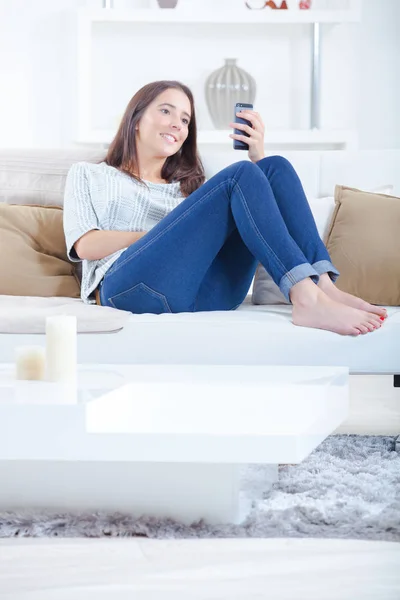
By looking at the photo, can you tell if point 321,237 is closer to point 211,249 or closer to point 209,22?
point 211,249

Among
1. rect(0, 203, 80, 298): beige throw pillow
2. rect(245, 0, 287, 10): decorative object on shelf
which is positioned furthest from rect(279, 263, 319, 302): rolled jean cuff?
rect(245, 0, 287, 10): decorative object on shelf

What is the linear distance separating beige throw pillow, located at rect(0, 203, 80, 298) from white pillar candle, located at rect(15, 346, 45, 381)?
98cm

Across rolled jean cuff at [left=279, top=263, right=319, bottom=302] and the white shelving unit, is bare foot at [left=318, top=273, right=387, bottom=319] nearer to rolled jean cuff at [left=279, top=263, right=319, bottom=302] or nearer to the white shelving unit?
rolled jean cuff at [left=279, top=263, right=319, bottom=302]

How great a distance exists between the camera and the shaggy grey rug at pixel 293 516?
161cm

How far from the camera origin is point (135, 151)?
9.18 ft

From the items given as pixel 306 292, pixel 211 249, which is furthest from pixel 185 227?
pixel 306 292

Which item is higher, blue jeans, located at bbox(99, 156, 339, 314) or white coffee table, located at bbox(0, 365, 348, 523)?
blue jeans, located at bbox(99, 156, 339, 314)

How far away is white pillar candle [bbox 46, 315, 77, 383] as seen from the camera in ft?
5.52

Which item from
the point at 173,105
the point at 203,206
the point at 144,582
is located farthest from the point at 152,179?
the point at 144,582

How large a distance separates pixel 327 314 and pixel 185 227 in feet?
1.42

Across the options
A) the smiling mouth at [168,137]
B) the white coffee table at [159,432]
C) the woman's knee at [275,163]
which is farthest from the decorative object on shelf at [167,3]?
the white coffee table at [159,432]

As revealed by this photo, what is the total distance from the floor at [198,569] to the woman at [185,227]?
77cm

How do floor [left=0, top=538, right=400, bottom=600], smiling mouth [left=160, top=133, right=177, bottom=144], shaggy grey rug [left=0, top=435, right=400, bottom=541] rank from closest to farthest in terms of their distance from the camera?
1. floor [left=0, top=538, right=400, bottom=600]
2. shaggy grey rug [left=0, top=435, right=400, bottom=541]
3. smiling mouth [left=160, top=133, right=177, bottom=144]

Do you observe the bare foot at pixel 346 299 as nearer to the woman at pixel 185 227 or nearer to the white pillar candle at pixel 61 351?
the woman at pixel 185 227
